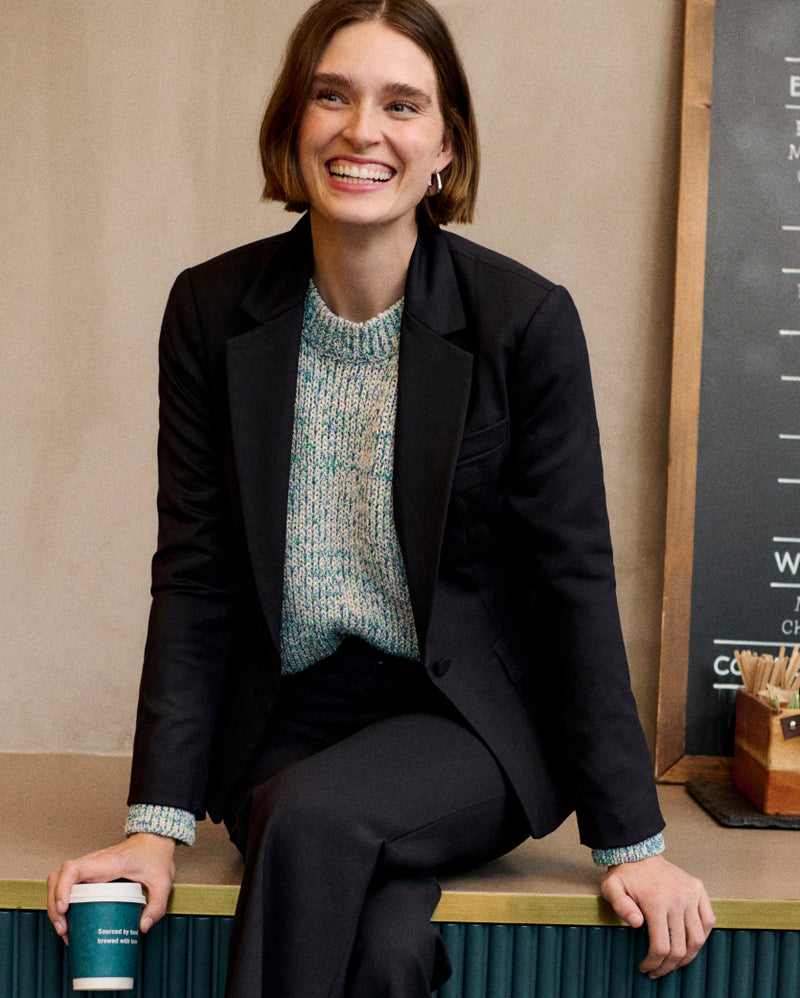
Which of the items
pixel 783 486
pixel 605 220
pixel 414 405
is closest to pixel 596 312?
pixel 605 220

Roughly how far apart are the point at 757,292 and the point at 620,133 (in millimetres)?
394

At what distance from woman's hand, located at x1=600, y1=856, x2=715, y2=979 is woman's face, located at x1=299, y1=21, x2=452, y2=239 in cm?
87

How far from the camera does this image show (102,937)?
1305 mm

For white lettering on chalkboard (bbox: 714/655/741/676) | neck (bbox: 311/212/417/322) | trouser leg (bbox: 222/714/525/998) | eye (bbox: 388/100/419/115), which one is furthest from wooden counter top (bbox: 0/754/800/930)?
eye (bbox: 388/100/419/115)

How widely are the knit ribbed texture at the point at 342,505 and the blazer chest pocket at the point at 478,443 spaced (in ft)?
0.34

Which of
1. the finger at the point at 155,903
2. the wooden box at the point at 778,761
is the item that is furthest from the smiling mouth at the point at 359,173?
the wooden box at the point at 778,761

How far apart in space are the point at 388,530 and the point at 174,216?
39.3 inches

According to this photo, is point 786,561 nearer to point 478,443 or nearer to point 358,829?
point 478,443

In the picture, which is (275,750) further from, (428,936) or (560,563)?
(560,563)

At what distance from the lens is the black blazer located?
57.3 inches

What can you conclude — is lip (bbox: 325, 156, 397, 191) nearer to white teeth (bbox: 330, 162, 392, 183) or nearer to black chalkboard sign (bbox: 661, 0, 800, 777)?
white teeth (bbox: 330, 162, 392, 183)

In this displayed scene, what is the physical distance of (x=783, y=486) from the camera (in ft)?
7.18

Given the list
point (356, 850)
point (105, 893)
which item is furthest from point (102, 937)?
point (356, 850)

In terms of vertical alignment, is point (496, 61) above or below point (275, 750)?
above
